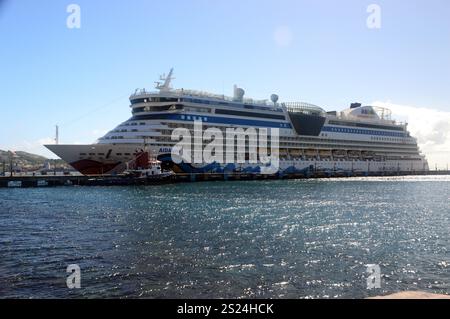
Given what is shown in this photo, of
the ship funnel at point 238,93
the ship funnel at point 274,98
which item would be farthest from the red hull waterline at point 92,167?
the ship funnel at point 274,98

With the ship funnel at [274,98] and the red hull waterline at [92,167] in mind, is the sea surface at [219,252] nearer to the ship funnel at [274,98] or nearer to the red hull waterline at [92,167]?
the red hull waterline at [92,167]

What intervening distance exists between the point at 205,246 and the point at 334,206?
2510 centimetres

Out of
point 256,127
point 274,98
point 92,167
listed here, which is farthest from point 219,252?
point 274,98

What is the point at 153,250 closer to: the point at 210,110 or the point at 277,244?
the point at 277,244

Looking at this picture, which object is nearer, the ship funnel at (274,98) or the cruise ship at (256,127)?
the cruise ship at (256,127)

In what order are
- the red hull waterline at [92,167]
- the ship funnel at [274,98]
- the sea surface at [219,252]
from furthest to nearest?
the ship funnel at [274,98] → the red hull waterline at [92,167] → the sea surface at [219,252]

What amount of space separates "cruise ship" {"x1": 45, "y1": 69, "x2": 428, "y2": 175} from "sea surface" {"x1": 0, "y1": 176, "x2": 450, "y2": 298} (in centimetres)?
3677

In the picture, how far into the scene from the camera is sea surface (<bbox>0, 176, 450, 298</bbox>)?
15.3 m

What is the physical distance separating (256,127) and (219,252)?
255ft

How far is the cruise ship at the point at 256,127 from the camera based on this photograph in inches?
2965

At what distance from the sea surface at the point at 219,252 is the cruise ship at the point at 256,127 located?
36.8 m

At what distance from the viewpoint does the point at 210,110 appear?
88.9m
